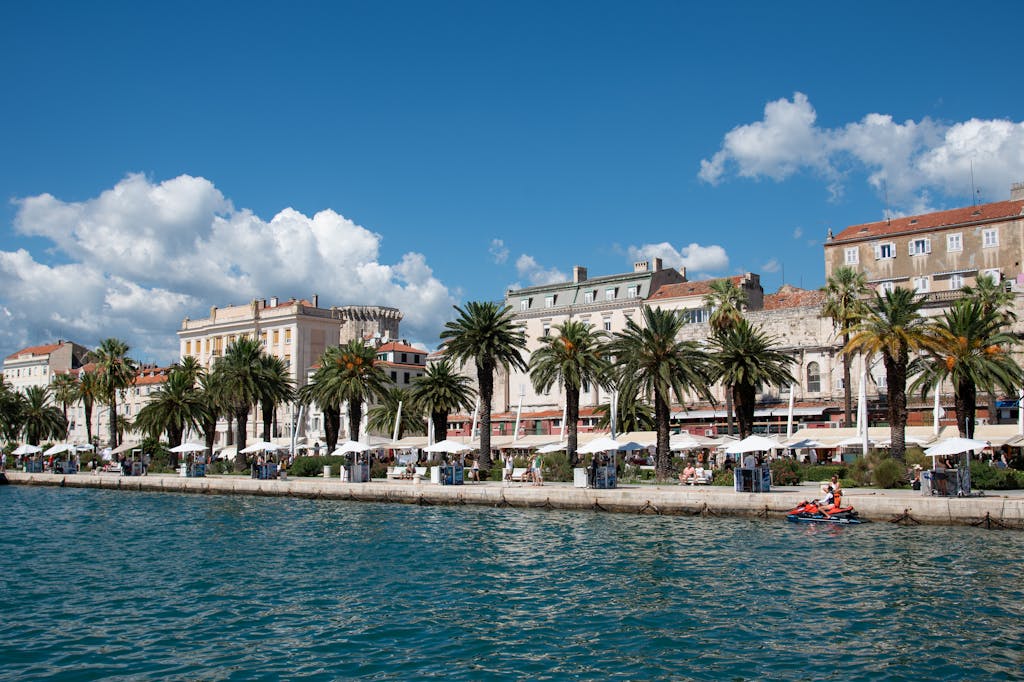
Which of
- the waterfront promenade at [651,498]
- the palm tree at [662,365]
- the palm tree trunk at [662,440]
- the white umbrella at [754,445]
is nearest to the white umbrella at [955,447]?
the waterfront promenade at [651,498]

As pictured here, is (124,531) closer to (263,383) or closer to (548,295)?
(263,383)

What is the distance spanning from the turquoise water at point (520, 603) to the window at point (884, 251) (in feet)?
170

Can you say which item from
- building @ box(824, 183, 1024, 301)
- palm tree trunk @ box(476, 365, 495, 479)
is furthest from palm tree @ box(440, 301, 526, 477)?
building @ box(824, 183, 1024, 301)

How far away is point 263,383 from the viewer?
72375 mm

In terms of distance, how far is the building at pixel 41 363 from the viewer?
144 meters

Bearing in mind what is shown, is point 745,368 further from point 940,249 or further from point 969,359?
point 940,249

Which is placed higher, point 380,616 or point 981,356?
point 981,356

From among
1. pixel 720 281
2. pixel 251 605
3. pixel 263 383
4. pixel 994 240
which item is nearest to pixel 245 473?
pixel 263 383

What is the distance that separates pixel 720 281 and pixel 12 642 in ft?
223

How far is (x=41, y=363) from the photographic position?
486 ft

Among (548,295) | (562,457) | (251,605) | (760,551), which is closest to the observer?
(251,605)

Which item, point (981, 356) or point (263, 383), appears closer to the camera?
point (981, 356)

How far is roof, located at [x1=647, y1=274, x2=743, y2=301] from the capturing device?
82438 mm

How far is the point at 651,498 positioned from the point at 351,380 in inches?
1264
